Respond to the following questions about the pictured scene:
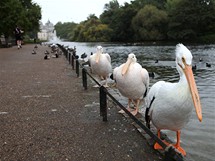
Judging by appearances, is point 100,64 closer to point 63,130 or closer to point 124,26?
point 63,130

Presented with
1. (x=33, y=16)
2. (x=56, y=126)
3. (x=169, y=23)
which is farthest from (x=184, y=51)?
(x=169, y=23)

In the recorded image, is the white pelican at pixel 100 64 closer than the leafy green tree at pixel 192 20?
Yes

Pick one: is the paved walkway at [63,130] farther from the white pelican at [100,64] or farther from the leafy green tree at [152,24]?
the leafy green tree at [152,24]

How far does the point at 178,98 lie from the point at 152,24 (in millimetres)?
71872

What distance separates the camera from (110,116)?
6.25 meters

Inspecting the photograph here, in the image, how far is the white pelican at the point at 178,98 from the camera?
3.96 meters

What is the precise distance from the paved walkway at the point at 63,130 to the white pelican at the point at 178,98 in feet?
1.89

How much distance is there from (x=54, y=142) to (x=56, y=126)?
790mm

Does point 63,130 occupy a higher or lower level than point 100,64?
lower

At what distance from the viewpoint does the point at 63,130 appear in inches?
211

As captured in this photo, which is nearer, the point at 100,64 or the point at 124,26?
the point at 100,64

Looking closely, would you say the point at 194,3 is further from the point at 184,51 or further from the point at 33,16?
the point at 184,51

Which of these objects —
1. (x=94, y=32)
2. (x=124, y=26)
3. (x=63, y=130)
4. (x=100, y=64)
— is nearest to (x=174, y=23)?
(x=124, y=26)

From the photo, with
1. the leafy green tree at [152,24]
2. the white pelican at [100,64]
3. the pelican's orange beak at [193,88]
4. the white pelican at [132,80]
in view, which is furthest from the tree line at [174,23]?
the pelican's orange beak at [193,88]
